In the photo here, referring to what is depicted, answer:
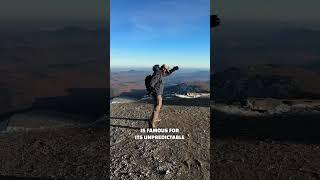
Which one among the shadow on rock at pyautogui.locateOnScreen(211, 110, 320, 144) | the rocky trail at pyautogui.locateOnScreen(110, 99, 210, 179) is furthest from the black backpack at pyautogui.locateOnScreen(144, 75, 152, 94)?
the shadow on rock at pyautogui.locateOnScreen(211, 110, 320, 144)

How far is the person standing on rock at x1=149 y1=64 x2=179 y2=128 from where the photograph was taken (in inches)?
222

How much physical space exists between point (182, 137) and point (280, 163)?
176 cm

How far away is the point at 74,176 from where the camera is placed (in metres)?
7.02

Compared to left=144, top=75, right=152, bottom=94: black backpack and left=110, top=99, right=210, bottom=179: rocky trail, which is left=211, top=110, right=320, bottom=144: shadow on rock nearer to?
left=110, top=99, right=210, bottom=179: rocky trail

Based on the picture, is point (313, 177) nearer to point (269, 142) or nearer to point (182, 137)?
point (269, 142)

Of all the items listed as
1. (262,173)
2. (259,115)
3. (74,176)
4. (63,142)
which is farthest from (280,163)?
(63,142)

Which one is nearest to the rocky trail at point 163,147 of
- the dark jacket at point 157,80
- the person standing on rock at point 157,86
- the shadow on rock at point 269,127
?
the person standing on rock at point 157,86

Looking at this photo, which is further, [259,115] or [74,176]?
[259,115]

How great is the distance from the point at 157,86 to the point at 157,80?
0.26 feet

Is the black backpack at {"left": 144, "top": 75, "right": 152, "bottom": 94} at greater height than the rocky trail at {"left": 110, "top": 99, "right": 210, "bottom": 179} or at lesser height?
greater

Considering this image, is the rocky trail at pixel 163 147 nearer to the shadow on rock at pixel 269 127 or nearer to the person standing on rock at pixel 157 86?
the person standing on rock at pixel 157 86

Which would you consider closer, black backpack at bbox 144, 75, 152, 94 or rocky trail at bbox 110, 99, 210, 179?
black backpack at bbox 144, 75, 152, 94

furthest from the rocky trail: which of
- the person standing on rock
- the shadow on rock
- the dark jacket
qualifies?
the shadow on rock

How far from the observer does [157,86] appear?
5727mm
